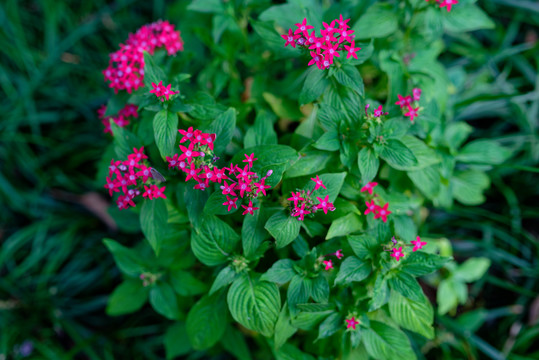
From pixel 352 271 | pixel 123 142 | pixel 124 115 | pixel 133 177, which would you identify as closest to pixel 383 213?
pixel 352 271

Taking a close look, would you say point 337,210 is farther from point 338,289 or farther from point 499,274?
point 499,274

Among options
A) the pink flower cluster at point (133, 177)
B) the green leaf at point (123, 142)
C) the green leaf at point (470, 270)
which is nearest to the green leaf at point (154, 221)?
the pink flower cluster at point (133, 177)

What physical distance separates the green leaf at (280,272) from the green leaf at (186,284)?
43cm

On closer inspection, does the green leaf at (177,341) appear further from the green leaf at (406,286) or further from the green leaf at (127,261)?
the green leaf at (406,286)

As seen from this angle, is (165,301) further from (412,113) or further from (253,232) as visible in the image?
(412,113)

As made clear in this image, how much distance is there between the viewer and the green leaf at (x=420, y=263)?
172 cm

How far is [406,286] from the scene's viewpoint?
1729 millimetres

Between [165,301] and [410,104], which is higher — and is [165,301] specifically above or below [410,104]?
below

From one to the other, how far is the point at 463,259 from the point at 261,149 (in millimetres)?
1983

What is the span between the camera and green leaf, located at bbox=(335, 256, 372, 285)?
1699mm

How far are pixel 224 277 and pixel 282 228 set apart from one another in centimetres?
37

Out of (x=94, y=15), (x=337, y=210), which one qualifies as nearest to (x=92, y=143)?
(x=94, y=15)

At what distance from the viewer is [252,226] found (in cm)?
169

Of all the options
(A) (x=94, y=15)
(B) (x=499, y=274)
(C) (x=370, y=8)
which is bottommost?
(B) (x=499, y=274)
